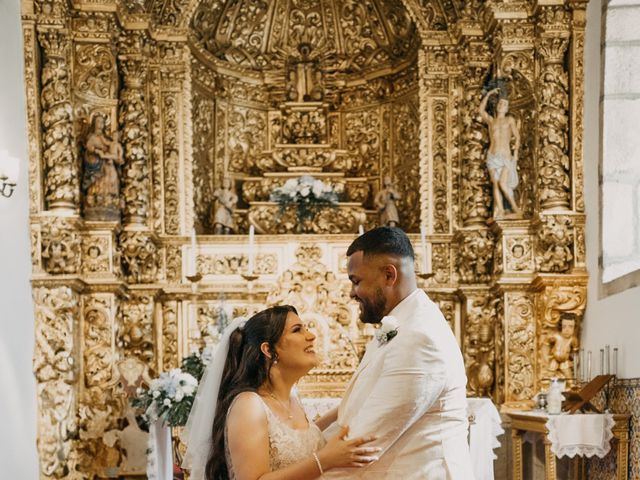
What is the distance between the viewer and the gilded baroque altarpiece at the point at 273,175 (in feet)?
33.3

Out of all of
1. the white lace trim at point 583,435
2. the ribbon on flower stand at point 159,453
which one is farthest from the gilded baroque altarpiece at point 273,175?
the white lace trim at point 583,435

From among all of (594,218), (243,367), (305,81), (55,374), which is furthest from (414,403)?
(305,81)

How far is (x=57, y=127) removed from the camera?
10227 mm

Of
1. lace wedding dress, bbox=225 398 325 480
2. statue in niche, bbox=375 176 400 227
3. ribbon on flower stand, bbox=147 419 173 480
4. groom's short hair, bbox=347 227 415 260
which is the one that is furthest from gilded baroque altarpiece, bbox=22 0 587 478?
groom's short hair, bbox=347 227 415 260

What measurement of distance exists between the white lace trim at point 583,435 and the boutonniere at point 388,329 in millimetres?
4765

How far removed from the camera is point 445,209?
1159 centimetres

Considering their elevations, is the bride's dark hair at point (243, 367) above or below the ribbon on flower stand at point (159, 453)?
above

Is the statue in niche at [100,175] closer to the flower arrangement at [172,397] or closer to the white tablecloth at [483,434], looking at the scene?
the flower arrangement at [172,397]

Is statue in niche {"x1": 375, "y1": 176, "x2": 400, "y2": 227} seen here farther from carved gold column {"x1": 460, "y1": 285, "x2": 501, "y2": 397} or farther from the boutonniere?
the boutonniere

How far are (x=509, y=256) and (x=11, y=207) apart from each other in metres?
5.07

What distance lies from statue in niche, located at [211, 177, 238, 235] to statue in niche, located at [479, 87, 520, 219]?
10.3 feet

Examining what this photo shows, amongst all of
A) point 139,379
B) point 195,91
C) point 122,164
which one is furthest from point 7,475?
point 195,91

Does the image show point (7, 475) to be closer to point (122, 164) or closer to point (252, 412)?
point (122, 164)

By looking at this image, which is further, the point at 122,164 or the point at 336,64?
the point at 336,64
